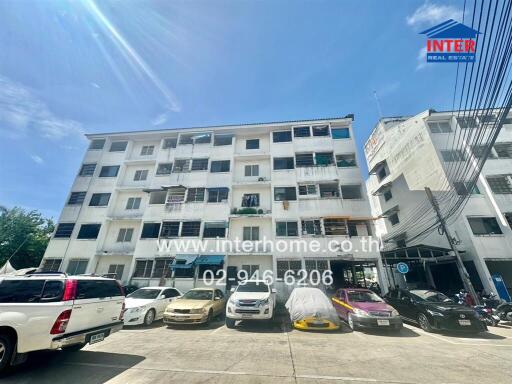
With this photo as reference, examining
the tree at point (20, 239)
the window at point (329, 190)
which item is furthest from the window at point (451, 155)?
the tree at point (20, 239)

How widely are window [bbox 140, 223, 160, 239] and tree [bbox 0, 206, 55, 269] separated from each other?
490 inches

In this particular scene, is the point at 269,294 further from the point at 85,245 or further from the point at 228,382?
the point at 85,245

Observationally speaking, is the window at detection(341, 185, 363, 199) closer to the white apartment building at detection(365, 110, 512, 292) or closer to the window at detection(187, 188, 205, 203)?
the white apartment building at detection(365, 110, 512, 292)

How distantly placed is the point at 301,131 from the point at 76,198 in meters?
24.0

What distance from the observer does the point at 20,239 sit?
70.2ft

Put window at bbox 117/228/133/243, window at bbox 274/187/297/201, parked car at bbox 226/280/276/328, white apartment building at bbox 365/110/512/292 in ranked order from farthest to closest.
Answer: window at bbox 117/228/133/243
window at bbox 274/187/297/201
white apartment building at bbox 365/110/512/292
parked car at bbox 226/280/276/328

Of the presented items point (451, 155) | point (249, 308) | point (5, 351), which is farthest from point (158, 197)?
point (451, 155)

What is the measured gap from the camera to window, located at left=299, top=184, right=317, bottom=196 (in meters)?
18.7

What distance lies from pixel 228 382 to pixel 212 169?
60.2 feet

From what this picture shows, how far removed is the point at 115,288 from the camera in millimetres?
6090

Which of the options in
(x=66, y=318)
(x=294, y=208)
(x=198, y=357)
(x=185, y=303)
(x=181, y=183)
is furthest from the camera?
(x=181, y=183)

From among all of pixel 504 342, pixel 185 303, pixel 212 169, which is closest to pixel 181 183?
pixel 212 169

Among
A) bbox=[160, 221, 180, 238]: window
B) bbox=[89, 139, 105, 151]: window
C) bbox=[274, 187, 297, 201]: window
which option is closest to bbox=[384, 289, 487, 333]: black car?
bbox=[274, 187, 297, 201]: window

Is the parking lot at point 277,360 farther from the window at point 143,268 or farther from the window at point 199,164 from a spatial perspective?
the window at point 199,164
